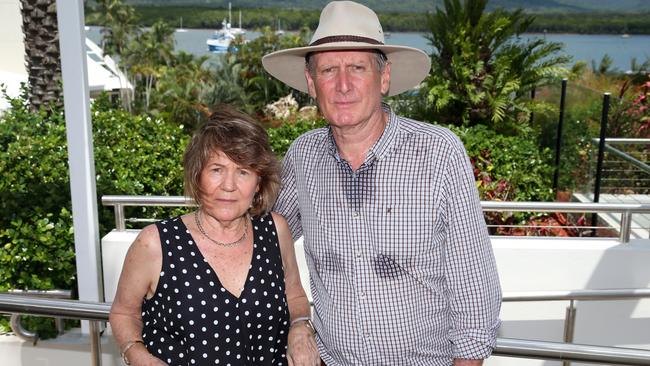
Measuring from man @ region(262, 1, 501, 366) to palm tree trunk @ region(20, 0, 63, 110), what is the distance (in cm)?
694

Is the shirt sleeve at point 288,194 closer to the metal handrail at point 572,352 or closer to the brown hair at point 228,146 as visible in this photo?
the brown hair at point 228,146

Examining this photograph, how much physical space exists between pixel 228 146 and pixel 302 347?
1.70 ft

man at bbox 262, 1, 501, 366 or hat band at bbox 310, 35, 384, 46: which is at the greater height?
hat band at bbox 310, 35, 384, 46

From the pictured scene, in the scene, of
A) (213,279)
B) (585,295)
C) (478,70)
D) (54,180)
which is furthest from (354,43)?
(478,70)

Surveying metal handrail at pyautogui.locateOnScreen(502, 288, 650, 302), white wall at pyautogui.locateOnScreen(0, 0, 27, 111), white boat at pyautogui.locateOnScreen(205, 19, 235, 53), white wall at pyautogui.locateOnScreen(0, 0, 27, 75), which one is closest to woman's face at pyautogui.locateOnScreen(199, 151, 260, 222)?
metal handrail at pyautogui.locateOnScreen(502, 288, 650, 302)

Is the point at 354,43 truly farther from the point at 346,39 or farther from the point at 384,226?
the point at 384,226

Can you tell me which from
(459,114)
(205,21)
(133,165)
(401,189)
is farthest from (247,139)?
(205,21)

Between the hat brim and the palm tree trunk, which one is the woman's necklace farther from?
the palm tree trunk

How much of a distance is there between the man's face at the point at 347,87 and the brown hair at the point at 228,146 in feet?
0.60

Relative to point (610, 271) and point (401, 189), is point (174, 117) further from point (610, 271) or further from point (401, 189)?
point (401, 189)

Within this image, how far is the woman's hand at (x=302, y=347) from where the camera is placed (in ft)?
5.42

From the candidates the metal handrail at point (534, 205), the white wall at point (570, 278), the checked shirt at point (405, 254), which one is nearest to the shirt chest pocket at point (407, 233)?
the checked shirt at point (405, 254)

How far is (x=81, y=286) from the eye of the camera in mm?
4234

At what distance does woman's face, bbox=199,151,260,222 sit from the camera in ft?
5.28
